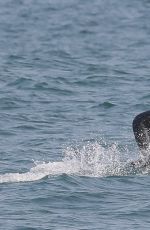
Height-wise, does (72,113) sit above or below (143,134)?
below

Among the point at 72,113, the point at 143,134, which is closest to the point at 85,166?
the point at 143,134

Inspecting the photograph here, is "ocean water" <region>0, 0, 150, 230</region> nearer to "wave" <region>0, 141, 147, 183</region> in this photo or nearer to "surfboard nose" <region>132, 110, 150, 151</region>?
"wave" <region>0, 141, 147, 183</region>

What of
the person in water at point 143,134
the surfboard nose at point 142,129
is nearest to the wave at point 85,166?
the person in water at point 143,134

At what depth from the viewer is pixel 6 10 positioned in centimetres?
4753

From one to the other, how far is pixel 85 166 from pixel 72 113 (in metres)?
6.48

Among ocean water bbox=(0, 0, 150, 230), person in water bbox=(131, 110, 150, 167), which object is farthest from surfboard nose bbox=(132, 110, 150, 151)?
ocean water bbox=(0, 0, 150, 230)

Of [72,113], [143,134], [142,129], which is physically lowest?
[72,113]

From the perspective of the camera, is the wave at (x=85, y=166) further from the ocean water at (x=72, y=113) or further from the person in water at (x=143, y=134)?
the person in water at (x=143, y=134)

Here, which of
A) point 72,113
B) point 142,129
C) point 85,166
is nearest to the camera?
point 142,129

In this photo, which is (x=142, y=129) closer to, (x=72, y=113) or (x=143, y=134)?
(x=143, y=134)

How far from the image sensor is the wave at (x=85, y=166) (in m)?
19.2

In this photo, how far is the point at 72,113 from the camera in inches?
1042

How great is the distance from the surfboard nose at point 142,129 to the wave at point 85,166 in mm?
610

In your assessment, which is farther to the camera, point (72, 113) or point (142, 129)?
point (72, 113)
